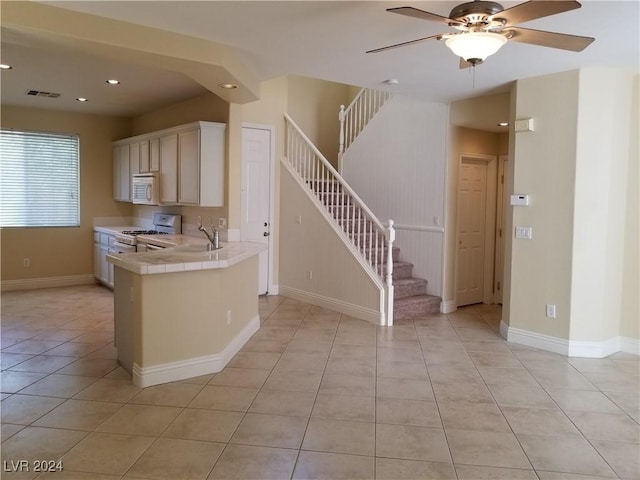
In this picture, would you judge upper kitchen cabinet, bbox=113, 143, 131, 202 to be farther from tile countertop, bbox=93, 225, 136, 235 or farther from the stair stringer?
the stair stringer

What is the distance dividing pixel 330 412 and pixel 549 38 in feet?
8.95

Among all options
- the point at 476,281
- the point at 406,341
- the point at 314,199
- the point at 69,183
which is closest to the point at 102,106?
the point at 69,183

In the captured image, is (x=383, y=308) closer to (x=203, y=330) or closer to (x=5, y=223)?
(x=203, y=330)

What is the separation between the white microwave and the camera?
621cm

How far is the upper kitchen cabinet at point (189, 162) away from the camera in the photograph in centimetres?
548

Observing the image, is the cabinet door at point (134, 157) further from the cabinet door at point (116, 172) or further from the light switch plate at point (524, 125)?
the light switch plate at point (524, 125)

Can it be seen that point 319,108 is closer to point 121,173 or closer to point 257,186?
point 257,186

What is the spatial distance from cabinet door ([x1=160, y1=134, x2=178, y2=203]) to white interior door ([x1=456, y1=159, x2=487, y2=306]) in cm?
374

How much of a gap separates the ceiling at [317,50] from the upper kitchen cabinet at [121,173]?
129cm

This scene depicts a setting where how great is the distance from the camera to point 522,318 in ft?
16.1

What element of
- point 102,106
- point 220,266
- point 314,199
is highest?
point 102,106

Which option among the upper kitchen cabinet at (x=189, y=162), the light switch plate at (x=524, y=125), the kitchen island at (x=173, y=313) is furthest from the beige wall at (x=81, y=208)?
the light switch plate at (x=524, y=125)

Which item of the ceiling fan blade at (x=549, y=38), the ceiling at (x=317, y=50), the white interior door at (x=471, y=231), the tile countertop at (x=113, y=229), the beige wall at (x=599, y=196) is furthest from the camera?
the tile countertop at (x=113, y=229)

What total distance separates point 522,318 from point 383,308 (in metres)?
1.51
